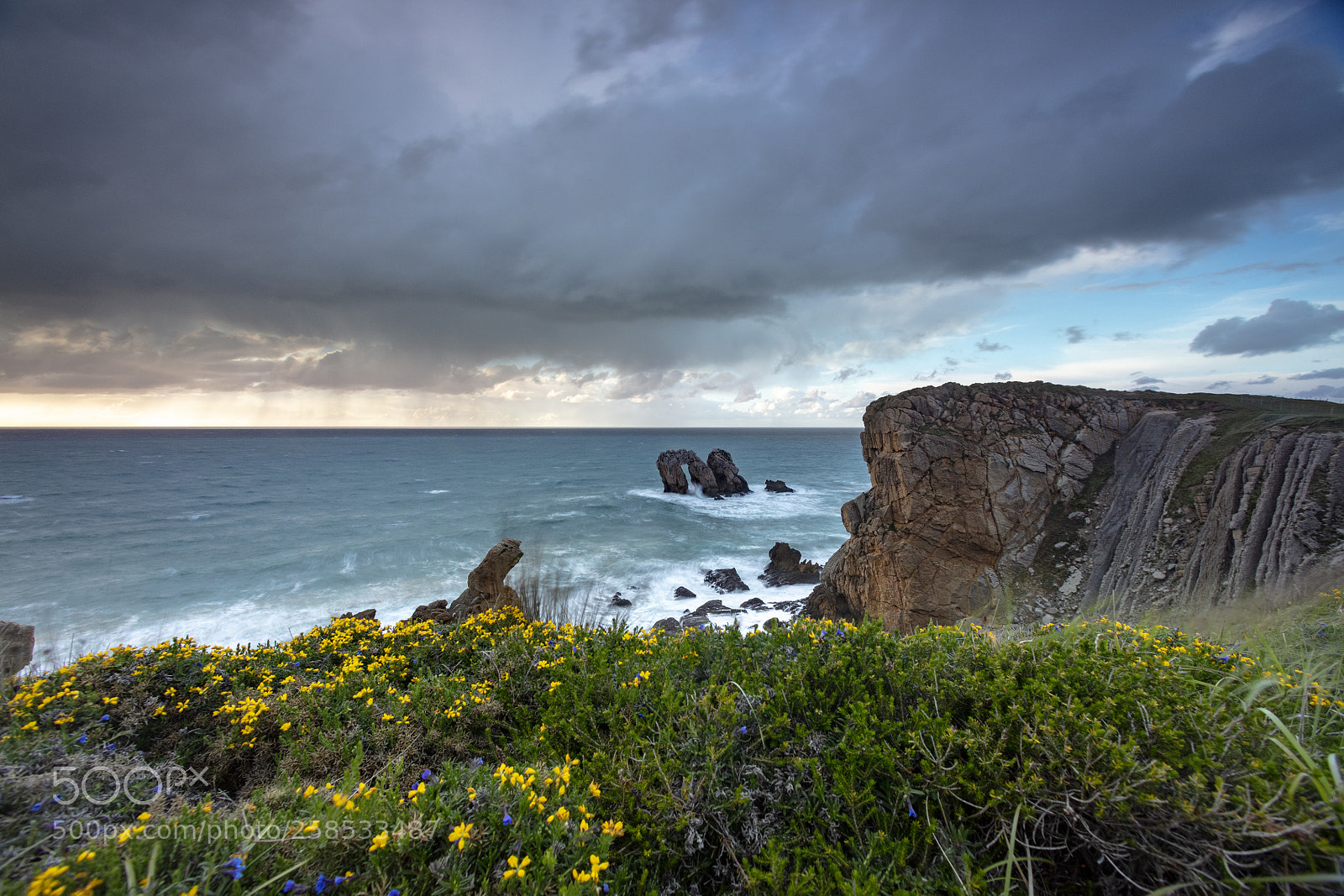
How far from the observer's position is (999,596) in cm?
1477

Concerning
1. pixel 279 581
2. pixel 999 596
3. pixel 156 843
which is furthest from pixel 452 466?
pixel 156 843

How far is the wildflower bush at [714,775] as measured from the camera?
1.99 metres

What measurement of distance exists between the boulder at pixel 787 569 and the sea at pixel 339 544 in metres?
0.98

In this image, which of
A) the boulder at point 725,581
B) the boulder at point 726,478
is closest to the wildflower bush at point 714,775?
the boulder at point 725,581

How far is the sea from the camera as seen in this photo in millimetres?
22406

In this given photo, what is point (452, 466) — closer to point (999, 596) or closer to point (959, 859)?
point (999, 596)

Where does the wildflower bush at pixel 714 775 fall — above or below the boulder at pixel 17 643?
above

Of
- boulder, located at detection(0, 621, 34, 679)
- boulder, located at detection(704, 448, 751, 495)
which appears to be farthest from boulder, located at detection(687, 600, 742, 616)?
boulder, located at detection(704, 448, 751, 495)

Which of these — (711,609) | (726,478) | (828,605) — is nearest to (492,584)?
(711,609)

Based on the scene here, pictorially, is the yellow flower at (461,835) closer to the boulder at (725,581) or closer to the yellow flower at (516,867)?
the yellow flower at (516,867)

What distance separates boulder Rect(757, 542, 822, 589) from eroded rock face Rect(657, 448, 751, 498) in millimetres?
30044

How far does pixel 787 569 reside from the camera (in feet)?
97.1

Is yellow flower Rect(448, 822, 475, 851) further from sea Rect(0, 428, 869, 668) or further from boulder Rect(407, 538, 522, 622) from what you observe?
boulder Rect(407, 538, 522, 622)

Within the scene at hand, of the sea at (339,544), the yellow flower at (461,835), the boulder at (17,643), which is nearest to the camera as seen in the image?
the yellow flower at (461,835)
